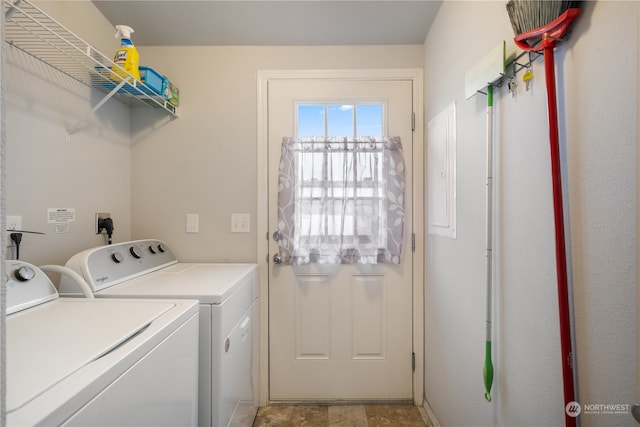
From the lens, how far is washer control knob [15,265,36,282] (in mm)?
965

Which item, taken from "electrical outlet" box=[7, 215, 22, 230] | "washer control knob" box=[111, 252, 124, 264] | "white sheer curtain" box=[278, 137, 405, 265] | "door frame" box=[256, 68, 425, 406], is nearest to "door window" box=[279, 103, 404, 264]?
"white sheer curtain" box=[278, 137, 405, 265]

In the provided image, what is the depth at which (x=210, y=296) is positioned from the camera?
108cm

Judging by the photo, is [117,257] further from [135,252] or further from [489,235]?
[489,235]

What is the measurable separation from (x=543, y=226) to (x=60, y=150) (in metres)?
1.97

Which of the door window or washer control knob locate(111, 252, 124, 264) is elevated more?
the door window

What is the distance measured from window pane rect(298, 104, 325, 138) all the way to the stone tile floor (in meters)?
1.75

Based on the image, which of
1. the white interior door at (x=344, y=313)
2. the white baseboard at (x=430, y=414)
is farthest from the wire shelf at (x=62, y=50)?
the white baseboard at (x=430, y=414)

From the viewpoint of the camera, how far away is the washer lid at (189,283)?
109cm

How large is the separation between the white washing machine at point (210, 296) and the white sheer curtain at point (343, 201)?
0.40 meters

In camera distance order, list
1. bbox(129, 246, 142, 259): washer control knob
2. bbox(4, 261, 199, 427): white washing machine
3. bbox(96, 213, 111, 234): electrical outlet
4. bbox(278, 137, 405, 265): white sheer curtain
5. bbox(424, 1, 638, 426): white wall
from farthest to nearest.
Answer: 1. bbox(278, 137, 405, 265): white sheer curtain
2. bbox(96, 213, 111, 234): electrical outlet
3. bbox(129, 246, 142, 259): washer control knob
4. bbox(424, 1, 638, 426): white wall
5. bbox(4, 261, 199, 427): white washing machine

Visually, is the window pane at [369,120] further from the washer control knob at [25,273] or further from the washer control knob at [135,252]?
the washer control knob at [25,273]

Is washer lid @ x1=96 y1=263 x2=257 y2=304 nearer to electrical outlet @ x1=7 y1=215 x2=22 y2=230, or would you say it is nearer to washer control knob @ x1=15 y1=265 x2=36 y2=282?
washer control knob @ x1=15 y1=265 x2=36 y2=282

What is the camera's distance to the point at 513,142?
940mm

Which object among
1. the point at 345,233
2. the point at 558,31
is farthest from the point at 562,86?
the point at 345,233
